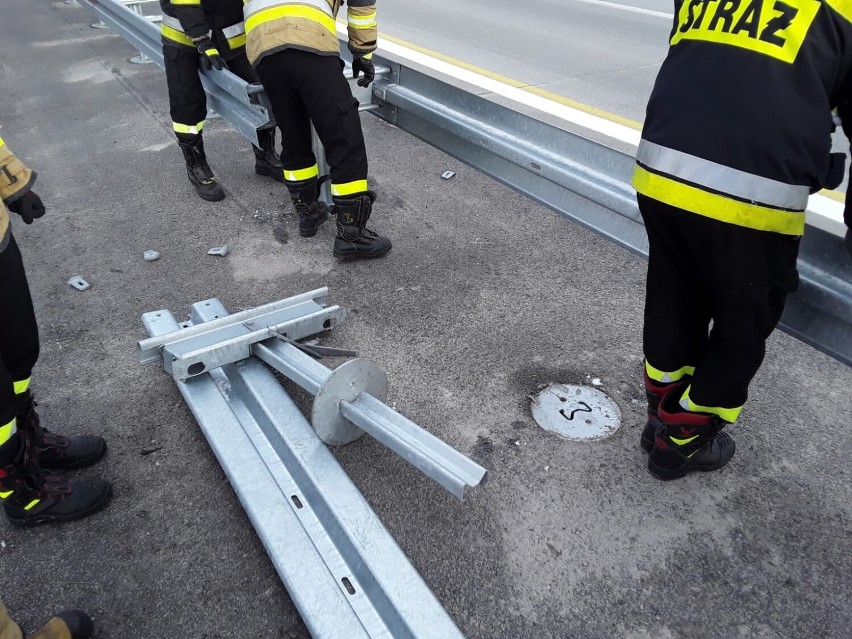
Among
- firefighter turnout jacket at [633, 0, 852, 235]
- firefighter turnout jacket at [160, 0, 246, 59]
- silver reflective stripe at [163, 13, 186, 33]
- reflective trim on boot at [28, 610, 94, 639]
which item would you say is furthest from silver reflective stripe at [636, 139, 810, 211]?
silver reflective stripe at [163, 13, 186, 33]

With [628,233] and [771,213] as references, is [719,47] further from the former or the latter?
[628,233]

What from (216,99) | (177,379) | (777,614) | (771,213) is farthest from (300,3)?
(777,614)

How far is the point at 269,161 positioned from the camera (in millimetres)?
4727

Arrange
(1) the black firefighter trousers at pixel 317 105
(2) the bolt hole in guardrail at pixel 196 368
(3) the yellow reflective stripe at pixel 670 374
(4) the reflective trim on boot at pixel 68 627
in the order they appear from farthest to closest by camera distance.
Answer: (1) the black firefighter trousers at pixel 317 105 → (2) the bolt hole in guardrail at pixel 196 368 → (3) the yellow reflective stripe at pixel 670 374 → (4) the reflective trim on boot at pixel 68 627

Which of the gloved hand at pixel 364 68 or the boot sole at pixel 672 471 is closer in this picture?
the boot sole at pixel 672 471

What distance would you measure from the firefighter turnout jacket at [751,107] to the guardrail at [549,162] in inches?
8.1

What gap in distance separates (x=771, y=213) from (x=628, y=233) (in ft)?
1.94

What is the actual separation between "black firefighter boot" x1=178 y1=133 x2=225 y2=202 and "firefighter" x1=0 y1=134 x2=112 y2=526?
2217 mm

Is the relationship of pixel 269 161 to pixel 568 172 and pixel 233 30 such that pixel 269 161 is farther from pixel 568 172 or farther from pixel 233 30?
pixel 568 172

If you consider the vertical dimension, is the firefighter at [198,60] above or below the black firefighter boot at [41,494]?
above

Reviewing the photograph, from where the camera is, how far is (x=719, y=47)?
178 centimetres

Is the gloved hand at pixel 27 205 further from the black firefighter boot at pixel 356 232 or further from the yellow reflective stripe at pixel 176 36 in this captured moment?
the yellow reflective stripe at pixel 176 36

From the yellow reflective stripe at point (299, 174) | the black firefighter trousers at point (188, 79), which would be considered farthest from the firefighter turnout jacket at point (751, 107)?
the black firefighter trousers at point (188, 79)

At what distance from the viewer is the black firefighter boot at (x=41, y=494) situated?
2.12 m
